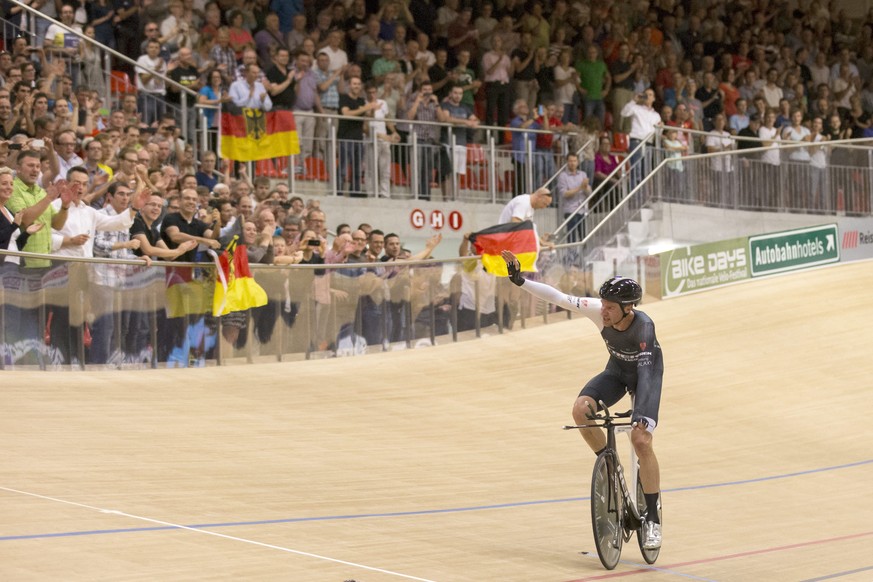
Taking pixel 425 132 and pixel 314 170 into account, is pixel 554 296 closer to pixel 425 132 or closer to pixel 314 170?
pixel 314 170

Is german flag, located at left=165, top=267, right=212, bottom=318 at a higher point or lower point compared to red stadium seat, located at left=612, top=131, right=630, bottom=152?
→ lower

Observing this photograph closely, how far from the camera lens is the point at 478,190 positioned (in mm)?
17516

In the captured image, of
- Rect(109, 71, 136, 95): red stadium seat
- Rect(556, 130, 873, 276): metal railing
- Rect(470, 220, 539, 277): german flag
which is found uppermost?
Rect(109, 71, 136, 95): red stadium seat

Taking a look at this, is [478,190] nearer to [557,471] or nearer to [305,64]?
[305,64]

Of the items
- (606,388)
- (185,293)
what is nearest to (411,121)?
(185,293)

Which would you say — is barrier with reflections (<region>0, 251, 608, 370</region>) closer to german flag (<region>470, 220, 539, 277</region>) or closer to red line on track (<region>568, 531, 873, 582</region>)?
german flag (<region>470, 220, 539, 277</region>)

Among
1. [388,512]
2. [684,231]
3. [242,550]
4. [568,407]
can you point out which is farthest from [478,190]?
[242,550]

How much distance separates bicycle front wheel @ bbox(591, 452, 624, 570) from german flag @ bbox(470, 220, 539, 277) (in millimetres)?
6749

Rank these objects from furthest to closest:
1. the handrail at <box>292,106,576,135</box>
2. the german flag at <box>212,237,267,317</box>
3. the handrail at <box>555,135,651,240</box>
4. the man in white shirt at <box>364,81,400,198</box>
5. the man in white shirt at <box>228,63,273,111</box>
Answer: the handrail at <box>555,135,651,240</box>
the man in white shirt at <box>364,81,400,198</box>
the handrail at <box>292,106,576,135</box>
the man in white shirt at <box>228,63,273,111</box>
the german flag at <box>212,237,267,317</box>

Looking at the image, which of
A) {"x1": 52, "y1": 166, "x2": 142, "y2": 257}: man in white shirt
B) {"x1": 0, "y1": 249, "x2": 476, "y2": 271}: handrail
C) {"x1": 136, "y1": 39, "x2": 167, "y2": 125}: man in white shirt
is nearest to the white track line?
{"x1": 0, "y1": 249, "x2": 476, "y2": 271}: handrail

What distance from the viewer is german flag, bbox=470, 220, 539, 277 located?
44.3 ft

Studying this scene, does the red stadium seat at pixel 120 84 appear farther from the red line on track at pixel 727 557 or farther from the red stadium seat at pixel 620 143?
the red line on track at pixel 727 557

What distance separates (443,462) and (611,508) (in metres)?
3.07

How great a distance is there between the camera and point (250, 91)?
1522 cm
